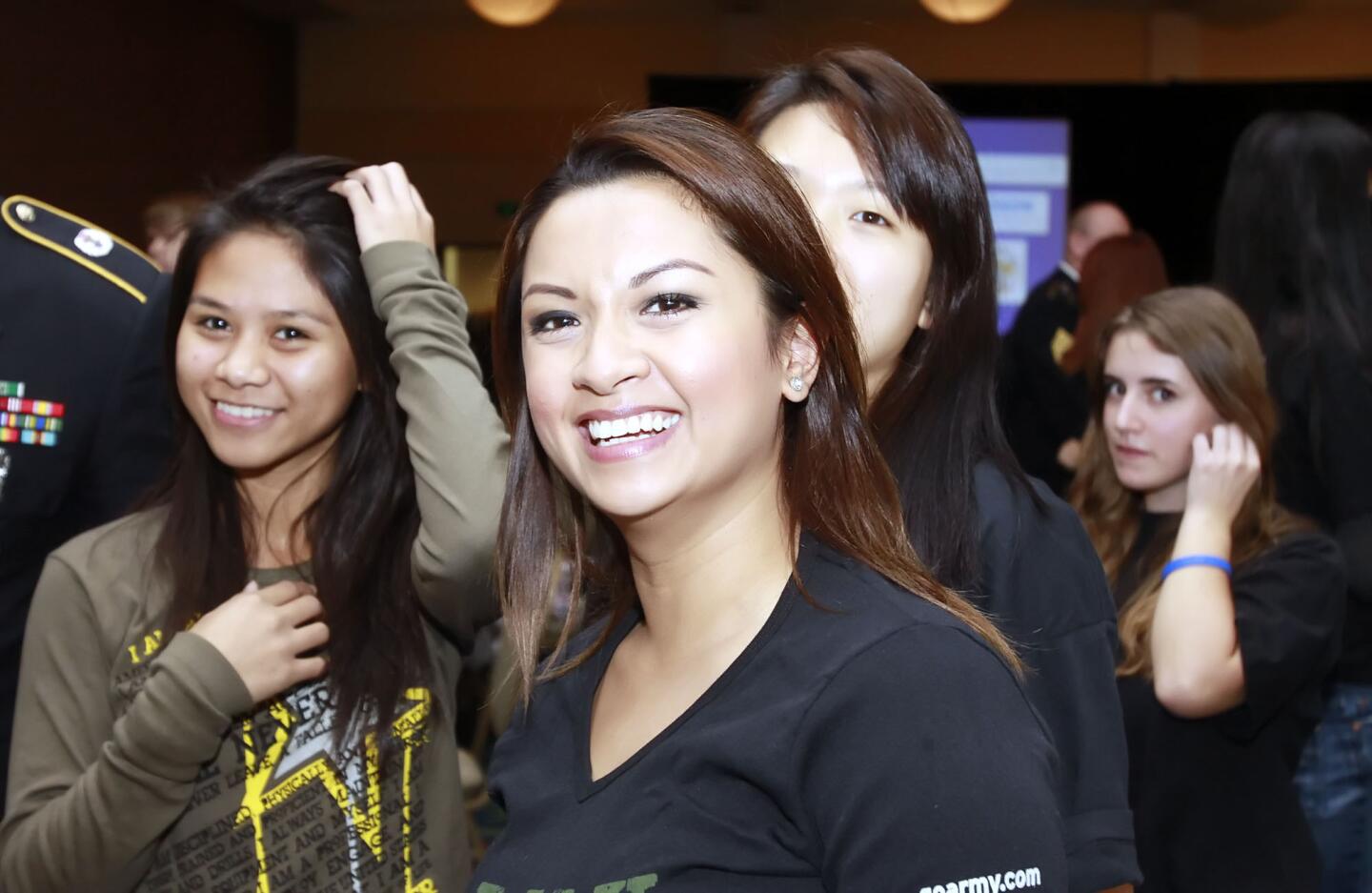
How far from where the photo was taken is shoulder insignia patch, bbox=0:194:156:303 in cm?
199

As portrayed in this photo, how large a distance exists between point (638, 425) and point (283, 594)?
680 millimetres

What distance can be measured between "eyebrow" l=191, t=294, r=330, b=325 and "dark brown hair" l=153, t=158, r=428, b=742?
0.03 metres

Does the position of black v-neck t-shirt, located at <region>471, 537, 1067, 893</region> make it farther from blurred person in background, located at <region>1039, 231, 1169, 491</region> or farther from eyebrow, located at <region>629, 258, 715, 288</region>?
blurred person in background, located at <region>1039, 231, 1169, 491</region>

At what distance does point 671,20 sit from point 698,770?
316 inches

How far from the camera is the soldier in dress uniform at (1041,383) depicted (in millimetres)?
3916

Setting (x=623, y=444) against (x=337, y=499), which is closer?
(x=623, y=444)

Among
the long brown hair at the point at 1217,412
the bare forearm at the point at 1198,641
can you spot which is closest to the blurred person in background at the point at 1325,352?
the long brown hair at the point at 1217,412

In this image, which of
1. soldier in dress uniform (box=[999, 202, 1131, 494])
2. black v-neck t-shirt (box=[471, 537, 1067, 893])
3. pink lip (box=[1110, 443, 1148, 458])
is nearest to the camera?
black v-neck t-shirt (box=[471, 537, 1067, 893])

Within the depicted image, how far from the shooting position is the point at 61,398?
1.89 metres

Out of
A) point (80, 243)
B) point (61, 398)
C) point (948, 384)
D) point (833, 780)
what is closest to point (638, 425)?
point (833, 780)

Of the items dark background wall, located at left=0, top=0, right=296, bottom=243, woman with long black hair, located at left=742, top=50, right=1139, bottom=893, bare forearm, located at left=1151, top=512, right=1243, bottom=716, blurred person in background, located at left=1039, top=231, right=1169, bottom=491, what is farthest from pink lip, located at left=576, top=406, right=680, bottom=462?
dark background wall, located at left=0, top=0, right=296, bottom=243

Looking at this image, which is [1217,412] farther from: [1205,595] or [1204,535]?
[1205,595]

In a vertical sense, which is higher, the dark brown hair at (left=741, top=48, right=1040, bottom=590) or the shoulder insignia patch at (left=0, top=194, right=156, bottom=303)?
the shoulder insignia patch at (left=0, top=194, right=156, bottom=303)

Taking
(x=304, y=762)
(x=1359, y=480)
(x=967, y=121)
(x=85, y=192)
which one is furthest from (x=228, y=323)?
(x=967, y=121)
